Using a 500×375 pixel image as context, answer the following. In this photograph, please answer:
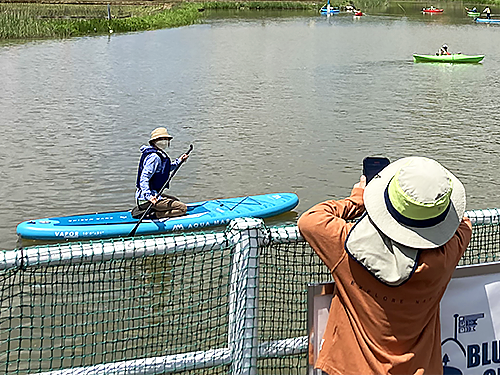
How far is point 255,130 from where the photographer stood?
57.4 feet

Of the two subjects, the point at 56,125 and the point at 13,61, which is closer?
the point at 56,125

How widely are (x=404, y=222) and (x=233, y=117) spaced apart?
1661 cm

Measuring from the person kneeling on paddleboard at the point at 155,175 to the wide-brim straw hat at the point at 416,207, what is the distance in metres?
6.58

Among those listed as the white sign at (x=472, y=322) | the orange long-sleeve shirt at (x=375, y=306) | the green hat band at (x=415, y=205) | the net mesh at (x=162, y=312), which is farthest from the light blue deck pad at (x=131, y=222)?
the green hat band at (x=415, y=205)

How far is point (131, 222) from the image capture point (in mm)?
9734

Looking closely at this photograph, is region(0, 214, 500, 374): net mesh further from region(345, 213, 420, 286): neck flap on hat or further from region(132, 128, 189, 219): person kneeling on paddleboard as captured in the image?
region(132, 128, 189, 219): person kneeling on paddleboard

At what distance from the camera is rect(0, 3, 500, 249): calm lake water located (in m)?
13.0

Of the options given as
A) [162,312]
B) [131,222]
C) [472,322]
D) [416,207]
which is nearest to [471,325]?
[472,322]

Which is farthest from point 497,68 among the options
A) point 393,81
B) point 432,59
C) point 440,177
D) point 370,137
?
point 440,177

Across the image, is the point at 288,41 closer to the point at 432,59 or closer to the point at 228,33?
the point at 228,33

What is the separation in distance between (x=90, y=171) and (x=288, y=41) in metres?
28.6

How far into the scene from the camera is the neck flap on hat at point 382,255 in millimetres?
2617

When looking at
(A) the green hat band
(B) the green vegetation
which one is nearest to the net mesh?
(A) the green hat band

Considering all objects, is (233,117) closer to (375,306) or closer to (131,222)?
(131,222)
